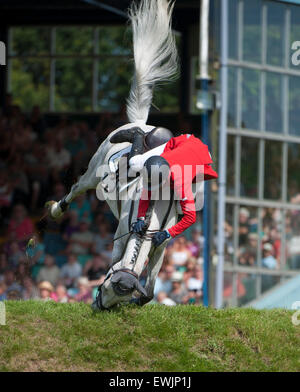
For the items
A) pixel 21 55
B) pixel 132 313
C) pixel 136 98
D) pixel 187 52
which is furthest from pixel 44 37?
pixel 132 313

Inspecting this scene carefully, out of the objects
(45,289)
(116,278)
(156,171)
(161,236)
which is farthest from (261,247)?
(116,278)

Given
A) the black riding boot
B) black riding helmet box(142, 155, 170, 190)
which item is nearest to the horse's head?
black riding helmet box(142, 155, 170, 190)

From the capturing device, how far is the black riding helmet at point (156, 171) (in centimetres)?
812

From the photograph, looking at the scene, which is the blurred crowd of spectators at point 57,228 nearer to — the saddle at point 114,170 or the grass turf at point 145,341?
the saddle at point 114,170

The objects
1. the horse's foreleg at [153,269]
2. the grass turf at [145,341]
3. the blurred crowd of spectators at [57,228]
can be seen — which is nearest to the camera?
the grass turf at [145,341]

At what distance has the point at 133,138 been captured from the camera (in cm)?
888

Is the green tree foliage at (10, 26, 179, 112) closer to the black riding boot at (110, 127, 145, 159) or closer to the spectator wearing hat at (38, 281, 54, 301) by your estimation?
the spectator wearing hat at (38, 281, 54, 301)

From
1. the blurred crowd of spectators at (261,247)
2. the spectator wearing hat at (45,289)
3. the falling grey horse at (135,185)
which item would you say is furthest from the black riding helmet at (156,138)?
the blurred crowd of spectators at (261,247)

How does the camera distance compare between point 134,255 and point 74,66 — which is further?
point 74,66

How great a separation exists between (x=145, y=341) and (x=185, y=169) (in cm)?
157


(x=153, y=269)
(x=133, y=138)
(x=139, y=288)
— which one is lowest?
(x=139, y=288)

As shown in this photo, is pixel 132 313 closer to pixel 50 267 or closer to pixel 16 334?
pixel 16 334

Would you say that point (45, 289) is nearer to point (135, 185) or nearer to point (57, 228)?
point (57, 228)

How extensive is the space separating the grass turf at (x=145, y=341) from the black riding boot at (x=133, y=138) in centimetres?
148
